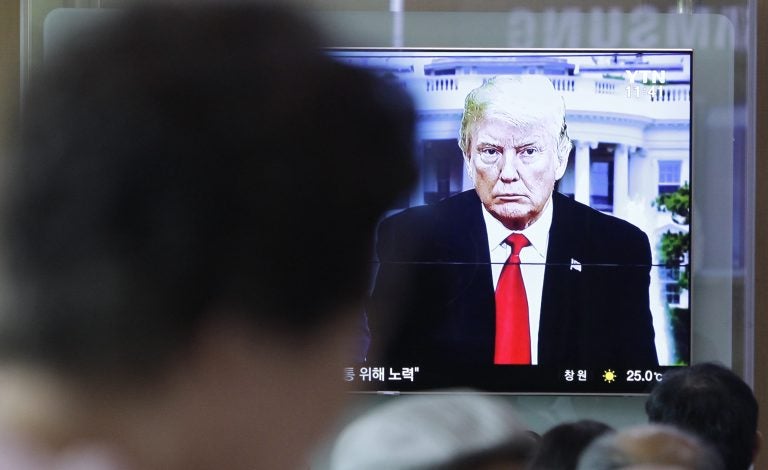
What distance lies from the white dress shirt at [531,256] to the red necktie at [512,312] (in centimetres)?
1

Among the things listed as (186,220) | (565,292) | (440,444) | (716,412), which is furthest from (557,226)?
(186,220)

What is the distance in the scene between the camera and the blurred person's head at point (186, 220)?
449mm

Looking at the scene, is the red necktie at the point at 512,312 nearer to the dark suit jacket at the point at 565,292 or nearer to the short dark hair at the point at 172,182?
the dark suit jacket at the point at 565,292

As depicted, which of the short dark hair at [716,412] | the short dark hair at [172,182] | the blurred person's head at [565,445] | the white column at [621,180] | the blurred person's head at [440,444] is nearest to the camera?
the short dark hair at [172,182]

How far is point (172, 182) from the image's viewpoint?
17.7 inches

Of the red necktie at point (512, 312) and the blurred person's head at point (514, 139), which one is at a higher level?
the blurred person's head at point (514, 139)

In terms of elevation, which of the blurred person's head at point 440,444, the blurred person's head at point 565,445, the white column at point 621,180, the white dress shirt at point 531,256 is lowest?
the blurred person's head at point 565,445

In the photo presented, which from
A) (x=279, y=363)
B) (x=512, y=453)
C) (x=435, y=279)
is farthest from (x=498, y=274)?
(x=279, y=363)

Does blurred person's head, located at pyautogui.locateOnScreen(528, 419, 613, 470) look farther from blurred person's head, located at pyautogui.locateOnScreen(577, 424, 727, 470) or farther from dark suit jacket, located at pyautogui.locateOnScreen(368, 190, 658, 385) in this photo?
dark suit jacket, located at pyautogui.locateOnScreen(368, 190, 658, 385)

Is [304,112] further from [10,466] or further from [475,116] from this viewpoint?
[475,116]

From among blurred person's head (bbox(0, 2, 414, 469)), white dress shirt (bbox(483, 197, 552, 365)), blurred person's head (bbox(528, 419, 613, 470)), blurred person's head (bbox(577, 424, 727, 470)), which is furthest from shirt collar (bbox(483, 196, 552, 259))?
blurred person's head (bbox(0, 2, 414, 469))

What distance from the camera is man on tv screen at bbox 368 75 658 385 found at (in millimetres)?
2861

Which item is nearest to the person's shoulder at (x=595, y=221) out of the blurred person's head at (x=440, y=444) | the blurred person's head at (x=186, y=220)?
the blurred person's head at (x=440, y=444)

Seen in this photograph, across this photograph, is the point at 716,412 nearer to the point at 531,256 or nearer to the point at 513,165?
the point at 531,256
